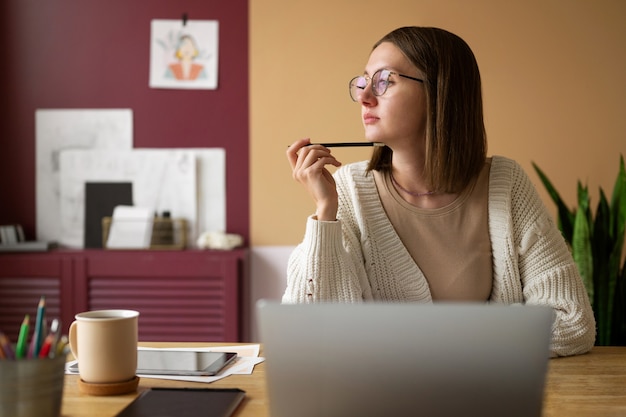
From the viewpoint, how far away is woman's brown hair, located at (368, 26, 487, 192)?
1739 mm

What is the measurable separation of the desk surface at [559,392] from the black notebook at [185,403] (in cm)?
2

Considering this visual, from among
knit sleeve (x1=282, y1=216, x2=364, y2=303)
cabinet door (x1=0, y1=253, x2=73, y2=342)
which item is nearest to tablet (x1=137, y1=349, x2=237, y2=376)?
knit sleeve (x1=282, y1=216, x2=364, y2=303)

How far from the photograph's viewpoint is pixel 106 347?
112 cm

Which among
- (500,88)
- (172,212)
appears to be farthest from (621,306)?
(172,212)

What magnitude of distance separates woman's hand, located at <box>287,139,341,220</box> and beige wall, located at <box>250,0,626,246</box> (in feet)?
5.40

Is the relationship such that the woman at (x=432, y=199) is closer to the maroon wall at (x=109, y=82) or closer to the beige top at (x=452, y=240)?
the beige top at (x=452, y=240)

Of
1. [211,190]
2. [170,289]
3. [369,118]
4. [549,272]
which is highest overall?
[369,118]

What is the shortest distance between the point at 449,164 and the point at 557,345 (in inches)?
20.0

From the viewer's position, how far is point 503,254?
1.70 meters

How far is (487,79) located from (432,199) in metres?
1.75

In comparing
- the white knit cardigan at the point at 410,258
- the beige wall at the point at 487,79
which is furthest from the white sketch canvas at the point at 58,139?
the white knit cardigan at the point at 410,258

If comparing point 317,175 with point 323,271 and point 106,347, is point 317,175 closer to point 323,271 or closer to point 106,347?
point 323,271

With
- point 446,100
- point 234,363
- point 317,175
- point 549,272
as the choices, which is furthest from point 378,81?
point 234,363

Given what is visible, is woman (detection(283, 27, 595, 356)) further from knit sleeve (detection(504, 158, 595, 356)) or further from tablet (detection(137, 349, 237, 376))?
tablet (detection(137, 349, 237, 376))
